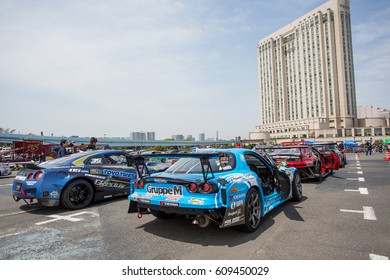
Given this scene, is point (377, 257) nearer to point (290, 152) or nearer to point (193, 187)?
point (193, 187)

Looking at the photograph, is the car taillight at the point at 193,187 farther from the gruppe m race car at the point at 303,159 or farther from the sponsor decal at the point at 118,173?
the gruppe m race car at the point at 303,159

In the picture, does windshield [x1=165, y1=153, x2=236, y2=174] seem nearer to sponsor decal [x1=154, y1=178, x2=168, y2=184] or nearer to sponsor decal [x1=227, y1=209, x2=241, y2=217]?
sponsor decal [x1=154, y1=178, x2=168, y2=184]

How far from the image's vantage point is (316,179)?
9562mm

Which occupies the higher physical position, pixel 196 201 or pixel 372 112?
pixel 372 112

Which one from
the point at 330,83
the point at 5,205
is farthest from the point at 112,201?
the point at 330,83

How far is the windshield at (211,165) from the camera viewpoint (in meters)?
4.14

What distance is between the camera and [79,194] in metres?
6.10

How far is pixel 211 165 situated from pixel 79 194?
3683 mm

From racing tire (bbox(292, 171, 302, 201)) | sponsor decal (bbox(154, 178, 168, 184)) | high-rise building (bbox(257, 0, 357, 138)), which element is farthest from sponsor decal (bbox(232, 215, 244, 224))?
high-rise building (bbox(257, 0, 357, 138))

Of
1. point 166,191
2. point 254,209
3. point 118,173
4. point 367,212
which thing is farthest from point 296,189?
point 118,173

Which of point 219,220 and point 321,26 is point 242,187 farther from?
point 321,26

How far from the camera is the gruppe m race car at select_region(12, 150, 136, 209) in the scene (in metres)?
5.50

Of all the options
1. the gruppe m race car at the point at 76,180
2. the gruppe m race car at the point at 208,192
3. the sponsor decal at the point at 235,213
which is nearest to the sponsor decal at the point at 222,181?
the gruppe m race car at the point at 208,192

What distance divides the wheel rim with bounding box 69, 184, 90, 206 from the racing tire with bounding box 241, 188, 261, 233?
412 centimetres
